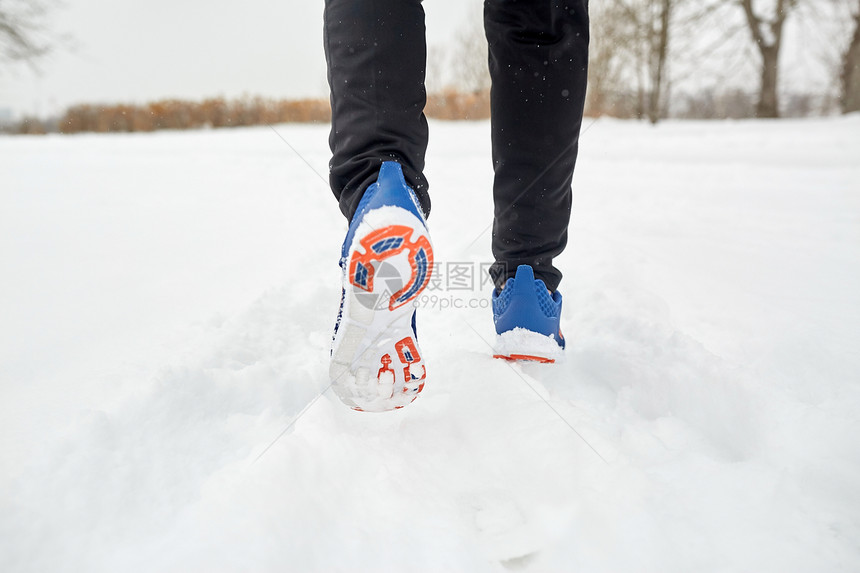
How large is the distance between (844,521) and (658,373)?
0.31 m

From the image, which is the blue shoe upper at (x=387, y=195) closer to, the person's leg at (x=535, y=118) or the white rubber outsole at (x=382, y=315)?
the white rubber outsole at (x=382, y=315)

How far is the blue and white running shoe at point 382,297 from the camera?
0.57 metres

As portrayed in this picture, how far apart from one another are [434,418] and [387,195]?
1.03ft

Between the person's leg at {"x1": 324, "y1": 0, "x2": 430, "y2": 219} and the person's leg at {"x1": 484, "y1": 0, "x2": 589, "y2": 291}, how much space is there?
202 millimetres

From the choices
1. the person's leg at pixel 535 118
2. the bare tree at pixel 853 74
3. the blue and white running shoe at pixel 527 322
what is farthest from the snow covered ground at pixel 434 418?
the bare tree at pixel 853 74

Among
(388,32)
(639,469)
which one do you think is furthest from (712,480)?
(388,32)

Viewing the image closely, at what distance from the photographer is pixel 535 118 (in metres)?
0.78

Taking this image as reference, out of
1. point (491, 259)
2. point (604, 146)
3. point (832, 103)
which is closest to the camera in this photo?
point (491, 259)

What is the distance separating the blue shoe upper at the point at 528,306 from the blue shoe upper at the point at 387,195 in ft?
0.99

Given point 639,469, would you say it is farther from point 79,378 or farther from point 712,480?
point 79,378

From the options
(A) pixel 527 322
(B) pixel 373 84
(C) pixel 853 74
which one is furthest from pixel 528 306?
(C) pixel 853 74

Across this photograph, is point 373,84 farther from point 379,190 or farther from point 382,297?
point 382,297

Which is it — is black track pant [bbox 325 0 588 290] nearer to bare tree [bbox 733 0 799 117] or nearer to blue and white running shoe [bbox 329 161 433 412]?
blue and white running shoe [bbox 329 161 433 412]

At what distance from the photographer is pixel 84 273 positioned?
1.07 meters
